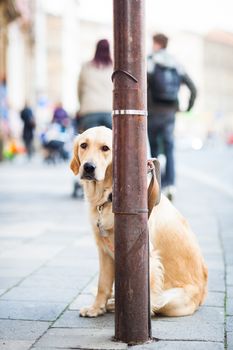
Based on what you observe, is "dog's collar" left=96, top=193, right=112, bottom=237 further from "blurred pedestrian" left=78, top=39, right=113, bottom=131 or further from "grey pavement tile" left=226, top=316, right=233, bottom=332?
"blurred pedestrian" left=78, top=39, right=113, bottom=131

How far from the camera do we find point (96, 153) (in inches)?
165

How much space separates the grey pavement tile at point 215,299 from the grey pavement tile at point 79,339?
34.3 inches

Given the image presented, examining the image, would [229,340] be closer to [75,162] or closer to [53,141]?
[75,162]

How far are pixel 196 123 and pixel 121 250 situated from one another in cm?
10888

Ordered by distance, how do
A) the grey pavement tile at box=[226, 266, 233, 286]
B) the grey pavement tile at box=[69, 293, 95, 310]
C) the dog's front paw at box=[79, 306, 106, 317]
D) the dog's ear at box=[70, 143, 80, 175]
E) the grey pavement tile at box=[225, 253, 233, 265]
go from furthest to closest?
the grey pavement tile at box=[225, 253, 233, 265], the grey pavement tile at box=[226, 266, 233, 286], the grey pavement tile at box=[69, 293, 95, 310], the dog's ear at box=[70, 143, 80, 175], the dog's front paw at box=[79, 306, 106, 317]

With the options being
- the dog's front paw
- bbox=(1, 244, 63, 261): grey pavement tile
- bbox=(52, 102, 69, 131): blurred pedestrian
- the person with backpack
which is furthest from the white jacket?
bbox=(52, 102, 69, 131): blurred pedestrian

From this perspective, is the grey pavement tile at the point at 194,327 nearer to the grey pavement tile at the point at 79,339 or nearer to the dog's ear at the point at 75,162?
the grey pavement tile at the point at 79,339

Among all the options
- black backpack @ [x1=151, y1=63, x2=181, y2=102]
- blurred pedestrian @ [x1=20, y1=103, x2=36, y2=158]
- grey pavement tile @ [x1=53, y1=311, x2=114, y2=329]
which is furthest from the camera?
blurred pedestrian @ [x1=20, y1=103, x2=36, y2=158]

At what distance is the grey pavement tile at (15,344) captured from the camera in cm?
358

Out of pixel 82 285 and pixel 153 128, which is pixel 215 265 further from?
pixel 153 128

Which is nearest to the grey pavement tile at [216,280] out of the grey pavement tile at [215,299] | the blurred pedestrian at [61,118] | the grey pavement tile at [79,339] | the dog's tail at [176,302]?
the grey pavement tile at [215,299]

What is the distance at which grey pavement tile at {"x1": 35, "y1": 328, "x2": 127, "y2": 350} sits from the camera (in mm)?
3607

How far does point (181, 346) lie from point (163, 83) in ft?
20.1

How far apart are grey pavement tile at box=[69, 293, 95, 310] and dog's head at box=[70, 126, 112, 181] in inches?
32.9
